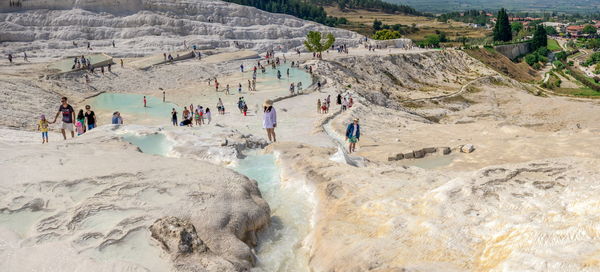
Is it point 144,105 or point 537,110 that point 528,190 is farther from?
point 537,110

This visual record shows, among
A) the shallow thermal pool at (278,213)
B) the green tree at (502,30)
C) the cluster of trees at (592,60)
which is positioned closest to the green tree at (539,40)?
the green tree at (502,30)

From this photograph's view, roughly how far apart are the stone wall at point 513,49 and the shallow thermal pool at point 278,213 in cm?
7734

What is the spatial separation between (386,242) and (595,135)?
50.6 ft

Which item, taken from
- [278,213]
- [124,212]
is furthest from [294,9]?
[124,212]

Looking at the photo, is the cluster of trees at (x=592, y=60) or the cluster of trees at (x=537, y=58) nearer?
the cluster of trees at (x=537, y=58)

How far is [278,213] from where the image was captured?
9.04 m

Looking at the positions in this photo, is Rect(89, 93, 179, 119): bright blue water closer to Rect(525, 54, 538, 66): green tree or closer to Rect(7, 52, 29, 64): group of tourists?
Rect(7, 52, 29, 64): group of tourists

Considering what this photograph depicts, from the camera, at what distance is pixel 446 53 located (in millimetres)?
66000

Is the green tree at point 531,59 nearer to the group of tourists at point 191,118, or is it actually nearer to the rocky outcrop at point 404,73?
the rocky outcrop at point 404,73

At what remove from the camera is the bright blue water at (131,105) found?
29.0 m

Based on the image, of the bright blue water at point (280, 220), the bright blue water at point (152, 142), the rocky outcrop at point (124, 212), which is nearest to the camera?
the rocky outcrop at point (124, 212)

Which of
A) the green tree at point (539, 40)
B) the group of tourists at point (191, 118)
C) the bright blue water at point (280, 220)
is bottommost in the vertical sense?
the group of tourists at point (191, 118)

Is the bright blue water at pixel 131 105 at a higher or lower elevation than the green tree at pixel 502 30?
lower

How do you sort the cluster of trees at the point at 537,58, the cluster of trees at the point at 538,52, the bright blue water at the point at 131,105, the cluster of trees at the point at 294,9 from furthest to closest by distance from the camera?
the cluster of trees at the point at 294,9 → the cluster of trees at the point at 538,52 → the cluster of trees at the point at 537,58 → the bright blue water at the point at 131,105
